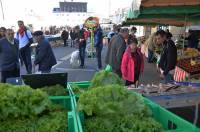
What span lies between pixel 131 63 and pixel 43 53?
209 cm

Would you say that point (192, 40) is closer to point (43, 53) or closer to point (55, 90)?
point (43, 53)

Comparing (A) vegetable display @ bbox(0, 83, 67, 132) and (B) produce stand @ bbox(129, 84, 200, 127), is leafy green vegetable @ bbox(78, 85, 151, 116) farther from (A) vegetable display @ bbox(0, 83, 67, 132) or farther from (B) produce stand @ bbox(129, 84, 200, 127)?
(B) produce stand @ bbox(129, 84, 200, 127)

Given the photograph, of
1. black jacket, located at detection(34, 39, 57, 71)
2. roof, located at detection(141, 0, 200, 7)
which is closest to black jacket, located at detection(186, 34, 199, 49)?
roof, located at detection(141, 0, 200, 7)

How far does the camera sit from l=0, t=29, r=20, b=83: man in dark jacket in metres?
8.12

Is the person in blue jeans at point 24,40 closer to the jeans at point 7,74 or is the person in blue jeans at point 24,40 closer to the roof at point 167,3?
the jeans at point 7,74

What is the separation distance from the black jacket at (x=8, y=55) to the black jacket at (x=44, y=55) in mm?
494

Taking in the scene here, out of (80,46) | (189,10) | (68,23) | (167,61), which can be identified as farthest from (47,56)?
(68,23)

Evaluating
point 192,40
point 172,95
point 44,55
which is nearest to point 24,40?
point 44,55

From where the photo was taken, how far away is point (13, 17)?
38.0 m

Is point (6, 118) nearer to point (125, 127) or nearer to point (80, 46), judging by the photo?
point (125, 127)

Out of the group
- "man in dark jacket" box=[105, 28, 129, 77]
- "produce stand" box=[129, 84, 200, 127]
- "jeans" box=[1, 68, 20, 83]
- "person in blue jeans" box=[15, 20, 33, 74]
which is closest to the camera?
"produce stand" box=[129, 84, 200, 127]

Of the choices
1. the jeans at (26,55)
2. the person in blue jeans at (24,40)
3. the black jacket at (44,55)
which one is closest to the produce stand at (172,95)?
the black jacket at (44,55)

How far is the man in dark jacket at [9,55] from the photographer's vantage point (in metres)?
8.12

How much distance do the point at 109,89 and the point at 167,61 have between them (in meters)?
5.54
